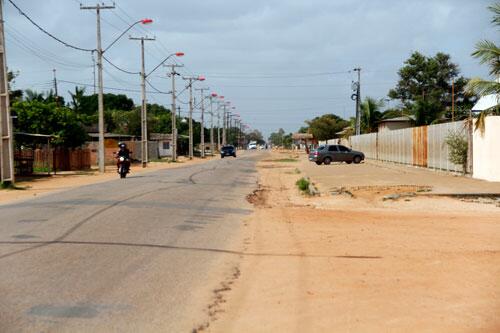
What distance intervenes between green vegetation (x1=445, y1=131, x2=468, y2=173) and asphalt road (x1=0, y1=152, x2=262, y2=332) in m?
14.2

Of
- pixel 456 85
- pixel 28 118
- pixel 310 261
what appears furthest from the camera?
pixel 456 85

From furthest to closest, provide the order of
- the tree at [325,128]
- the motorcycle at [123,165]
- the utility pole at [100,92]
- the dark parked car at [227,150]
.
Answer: the tree at [325,128] < the dark parked car at [227,150] < the utility pole at [100,92] < the motorcycle at [123,165]

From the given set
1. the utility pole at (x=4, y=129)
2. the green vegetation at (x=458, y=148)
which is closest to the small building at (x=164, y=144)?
the utility pole at (x=4, y=129)

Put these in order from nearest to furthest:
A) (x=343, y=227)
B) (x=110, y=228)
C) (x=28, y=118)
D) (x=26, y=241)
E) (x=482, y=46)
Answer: (x=26, y=241) → (x=110, y=228) → (x=343, y=227) → (x=482, y=46) → (x=28, y=118)

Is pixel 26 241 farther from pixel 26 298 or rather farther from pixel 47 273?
pixel 26 298

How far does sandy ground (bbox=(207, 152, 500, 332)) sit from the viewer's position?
6742 mm

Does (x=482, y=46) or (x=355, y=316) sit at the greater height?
(x=482, y=46)

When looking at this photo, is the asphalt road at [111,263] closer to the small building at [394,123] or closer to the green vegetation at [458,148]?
the green vegetation at [458,148]

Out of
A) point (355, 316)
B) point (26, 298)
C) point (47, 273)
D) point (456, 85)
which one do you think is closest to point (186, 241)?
point (47, 273)

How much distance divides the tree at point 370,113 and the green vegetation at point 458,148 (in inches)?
1581

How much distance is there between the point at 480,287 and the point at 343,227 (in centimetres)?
601

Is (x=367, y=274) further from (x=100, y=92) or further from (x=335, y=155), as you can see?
(x=335, y=155)

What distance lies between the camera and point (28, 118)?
44.4 meters

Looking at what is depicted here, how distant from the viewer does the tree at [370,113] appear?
69287mm
